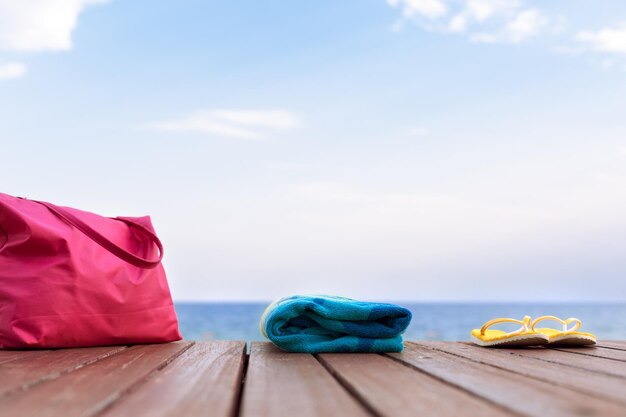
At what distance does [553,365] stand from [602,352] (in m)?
0.61

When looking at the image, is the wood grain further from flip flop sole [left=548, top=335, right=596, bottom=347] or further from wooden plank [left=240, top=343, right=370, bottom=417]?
wooden plank [left=240, top=343, right=370, bottom=417]

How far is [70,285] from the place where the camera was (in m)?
2.59

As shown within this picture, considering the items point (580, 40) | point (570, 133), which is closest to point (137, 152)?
point (570, 133)

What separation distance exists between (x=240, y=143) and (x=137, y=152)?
260 cm

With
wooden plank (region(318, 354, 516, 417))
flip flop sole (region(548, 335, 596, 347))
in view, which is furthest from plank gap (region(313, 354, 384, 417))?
flip flop sole (region(548, 335, 596, 347))

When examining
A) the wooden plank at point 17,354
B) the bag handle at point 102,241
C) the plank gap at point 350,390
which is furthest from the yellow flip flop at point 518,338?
the wooden plank at point 17,354

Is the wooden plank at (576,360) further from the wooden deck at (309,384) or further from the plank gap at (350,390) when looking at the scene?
the plank gap at (350,390)

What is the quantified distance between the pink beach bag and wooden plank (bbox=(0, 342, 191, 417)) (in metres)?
0.54

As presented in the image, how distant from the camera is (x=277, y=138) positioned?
1509cm

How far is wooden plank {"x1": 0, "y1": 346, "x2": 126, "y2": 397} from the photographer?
156cm

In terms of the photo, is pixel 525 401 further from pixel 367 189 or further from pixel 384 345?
pixel 367 189

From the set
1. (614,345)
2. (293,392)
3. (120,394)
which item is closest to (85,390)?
(120,394)

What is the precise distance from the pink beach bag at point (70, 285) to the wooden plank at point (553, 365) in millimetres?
1219

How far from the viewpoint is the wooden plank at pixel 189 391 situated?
1181mm
